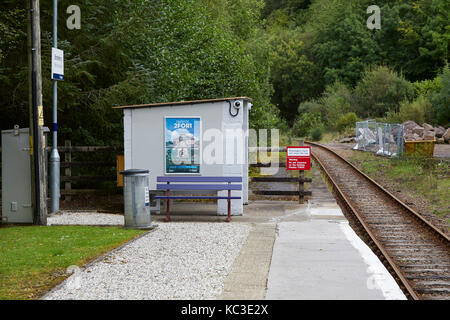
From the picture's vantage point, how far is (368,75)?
62469 millimetres

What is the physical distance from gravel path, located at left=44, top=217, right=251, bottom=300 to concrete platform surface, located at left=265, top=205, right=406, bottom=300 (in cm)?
77

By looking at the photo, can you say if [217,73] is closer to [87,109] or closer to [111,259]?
[87,109]

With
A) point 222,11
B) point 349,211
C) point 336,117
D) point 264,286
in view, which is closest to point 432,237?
point 349,211

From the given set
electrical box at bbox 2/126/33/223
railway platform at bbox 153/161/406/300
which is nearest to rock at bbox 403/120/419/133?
railway platform at bbox 153/161/406/300

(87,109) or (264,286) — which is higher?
(87,109)

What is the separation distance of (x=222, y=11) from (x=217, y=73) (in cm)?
1565

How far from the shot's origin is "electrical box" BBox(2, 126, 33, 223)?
13.0 metres

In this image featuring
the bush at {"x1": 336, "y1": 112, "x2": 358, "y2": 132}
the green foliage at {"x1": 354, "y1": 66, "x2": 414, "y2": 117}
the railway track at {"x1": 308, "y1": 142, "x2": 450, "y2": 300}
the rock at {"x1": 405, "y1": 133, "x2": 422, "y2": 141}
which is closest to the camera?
the railway track at {"x1": 308, "y1": 142, "x2": 450, "y2": 300}

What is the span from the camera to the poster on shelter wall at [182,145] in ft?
46.9

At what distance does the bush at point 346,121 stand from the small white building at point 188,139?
4100 cm

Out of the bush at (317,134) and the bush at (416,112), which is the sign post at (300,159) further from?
the bush at (317,134)

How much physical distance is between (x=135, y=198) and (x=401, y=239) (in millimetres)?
5712

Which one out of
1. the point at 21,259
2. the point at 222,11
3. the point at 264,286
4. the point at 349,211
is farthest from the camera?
the point at 222,11

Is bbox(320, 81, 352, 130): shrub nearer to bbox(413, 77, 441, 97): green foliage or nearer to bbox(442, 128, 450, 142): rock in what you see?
bbox(413, 77, 441, 97): green foliage
